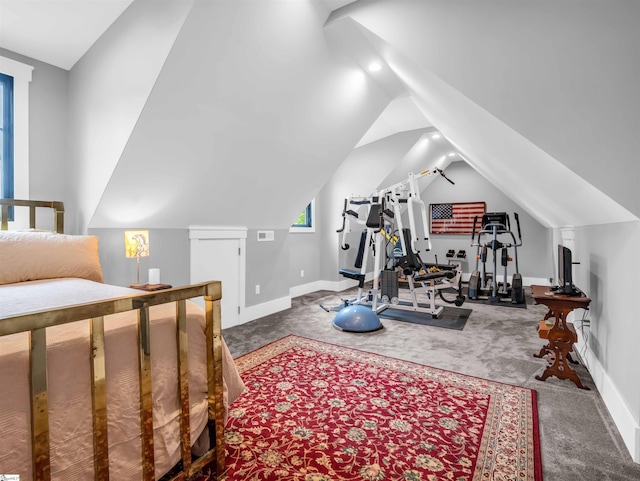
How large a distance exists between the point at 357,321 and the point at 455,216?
5.59m

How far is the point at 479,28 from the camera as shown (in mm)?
2049

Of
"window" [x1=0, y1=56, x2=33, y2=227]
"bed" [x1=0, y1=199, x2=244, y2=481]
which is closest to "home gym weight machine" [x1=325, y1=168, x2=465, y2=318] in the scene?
"bed" [x1=0, y1=199, x2=244, y2=481]

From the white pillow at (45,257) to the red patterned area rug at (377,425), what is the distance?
1479mm

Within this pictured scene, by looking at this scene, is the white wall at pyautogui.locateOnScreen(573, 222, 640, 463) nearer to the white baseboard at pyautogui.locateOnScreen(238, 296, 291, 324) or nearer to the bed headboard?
the white baseboard at pyautogui.locateOnScreen(238, 296, 291, 324)

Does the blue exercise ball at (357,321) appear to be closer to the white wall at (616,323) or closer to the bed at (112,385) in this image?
the white wall at (616,323)

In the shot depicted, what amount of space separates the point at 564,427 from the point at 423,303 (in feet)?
11.2

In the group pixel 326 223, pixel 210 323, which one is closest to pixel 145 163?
pixel 210 323

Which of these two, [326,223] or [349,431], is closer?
Answer: [349,431]

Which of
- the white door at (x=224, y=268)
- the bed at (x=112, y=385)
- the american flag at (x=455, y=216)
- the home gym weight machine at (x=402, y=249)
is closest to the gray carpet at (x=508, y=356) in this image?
the white door at (x=224, y=268)

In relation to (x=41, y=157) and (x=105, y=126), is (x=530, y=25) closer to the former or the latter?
(x=105, y=126)

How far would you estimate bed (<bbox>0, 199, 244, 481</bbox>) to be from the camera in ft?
3.19

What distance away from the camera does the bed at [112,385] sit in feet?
3.19

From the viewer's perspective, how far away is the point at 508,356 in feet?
10.4

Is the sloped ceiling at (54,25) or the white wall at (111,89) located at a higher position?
the sloped ceiling at (54,25)
